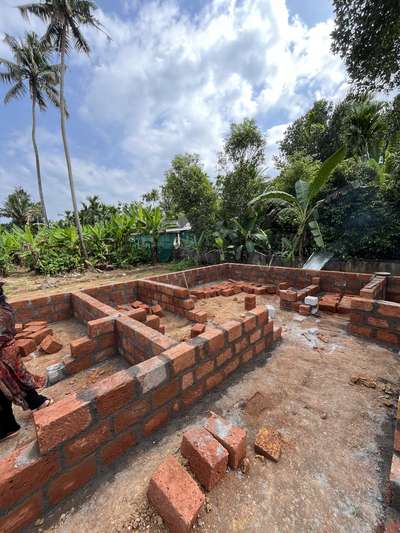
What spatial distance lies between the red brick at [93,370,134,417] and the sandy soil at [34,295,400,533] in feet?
1.21

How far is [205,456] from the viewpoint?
1.25 metres

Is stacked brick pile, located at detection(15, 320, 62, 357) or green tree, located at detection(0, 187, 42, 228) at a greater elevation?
green tree, located at detection(0, 187, 42, 228)

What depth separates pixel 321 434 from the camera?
1.58 m

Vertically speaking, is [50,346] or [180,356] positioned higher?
[180,356]

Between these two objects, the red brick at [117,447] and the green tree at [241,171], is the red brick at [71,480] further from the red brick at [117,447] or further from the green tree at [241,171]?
the green tree at [241,171]

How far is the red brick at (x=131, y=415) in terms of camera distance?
145cm

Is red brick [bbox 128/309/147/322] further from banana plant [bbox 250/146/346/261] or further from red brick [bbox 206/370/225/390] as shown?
banana plant [bbox 250/146/346/261]

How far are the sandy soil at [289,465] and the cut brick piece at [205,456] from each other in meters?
0.07

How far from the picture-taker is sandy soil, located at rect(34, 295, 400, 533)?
112cm

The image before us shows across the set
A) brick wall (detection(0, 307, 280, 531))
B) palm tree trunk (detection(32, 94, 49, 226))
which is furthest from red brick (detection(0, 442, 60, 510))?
palm tree trunk (detection(32, 94, 49, 226))

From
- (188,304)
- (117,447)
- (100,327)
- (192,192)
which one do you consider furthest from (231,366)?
(192,192)

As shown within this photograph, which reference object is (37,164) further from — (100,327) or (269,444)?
(269,444)

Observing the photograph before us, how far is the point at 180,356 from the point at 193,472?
2.24ft

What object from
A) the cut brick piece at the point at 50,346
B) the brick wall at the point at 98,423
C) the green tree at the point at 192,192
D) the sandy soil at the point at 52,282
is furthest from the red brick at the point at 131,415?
Answer: the green tree at the point at 192,192
